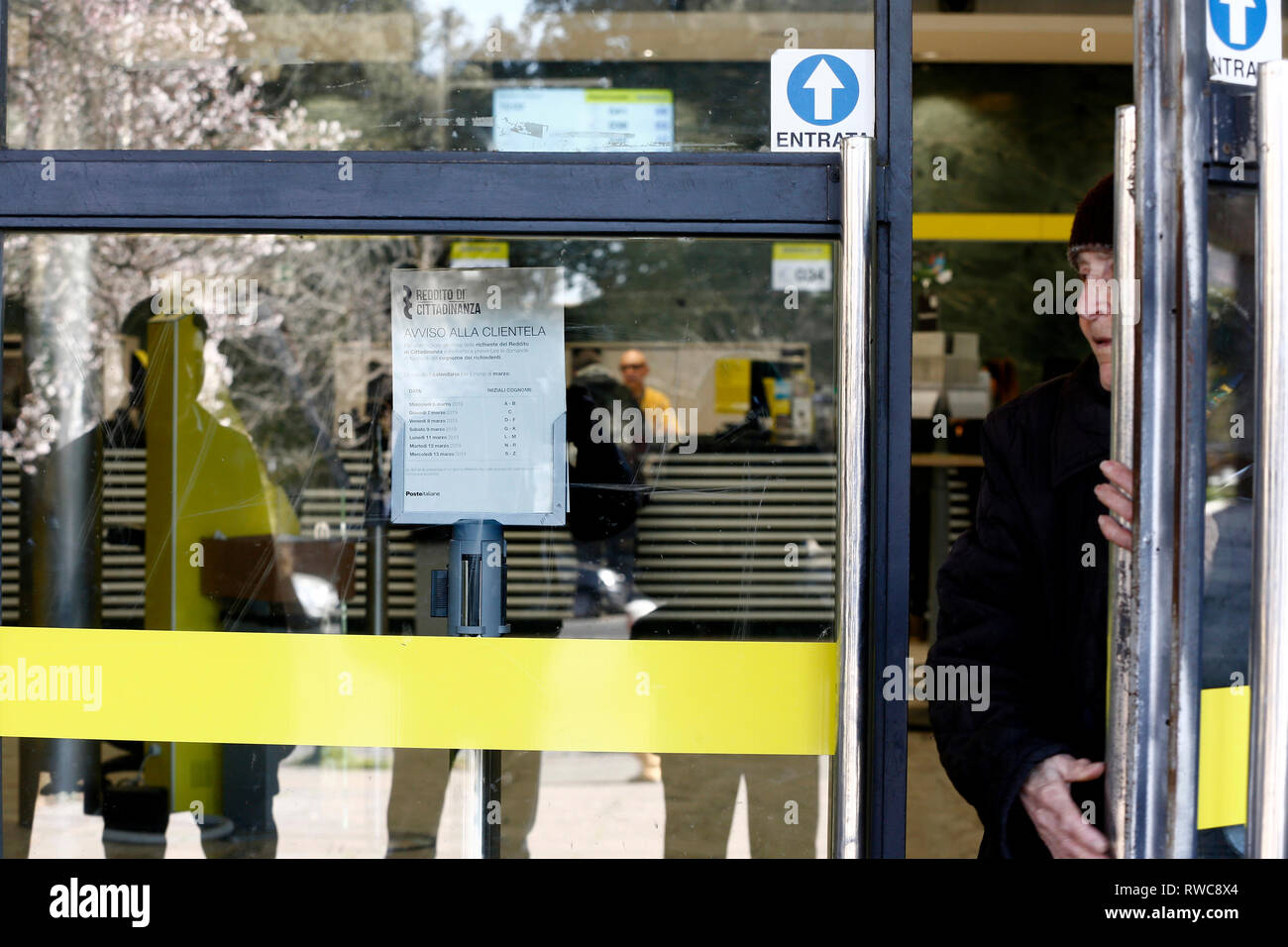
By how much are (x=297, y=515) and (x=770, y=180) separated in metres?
1.78

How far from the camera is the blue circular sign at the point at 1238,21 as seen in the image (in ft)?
5.29

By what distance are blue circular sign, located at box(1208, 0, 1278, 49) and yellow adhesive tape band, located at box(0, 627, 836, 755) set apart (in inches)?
43.2

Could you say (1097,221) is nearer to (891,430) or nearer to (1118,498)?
(891,430)

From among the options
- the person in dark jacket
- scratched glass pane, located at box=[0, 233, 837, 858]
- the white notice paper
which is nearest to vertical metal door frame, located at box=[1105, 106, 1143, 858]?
the person in dark jacket

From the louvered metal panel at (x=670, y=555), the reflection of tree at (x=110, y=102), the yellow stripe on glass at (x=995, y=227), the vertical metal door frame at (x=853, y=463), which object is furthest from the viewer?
the yellow stripe on glass at (x=995, y=227)

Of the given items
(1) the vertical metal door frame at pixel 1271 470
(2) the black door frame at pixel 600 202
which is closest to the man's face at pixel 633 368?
(2) the black door frame at pixel 600 202

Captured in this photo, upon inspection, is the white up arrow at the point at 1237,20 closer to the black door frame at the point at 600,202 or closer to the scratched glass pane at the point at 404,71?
the black door frame at the point at 600,202

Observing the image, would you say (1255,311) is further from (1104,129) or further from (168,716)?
(1104,129)

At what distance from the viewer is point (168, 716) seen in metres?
2.20

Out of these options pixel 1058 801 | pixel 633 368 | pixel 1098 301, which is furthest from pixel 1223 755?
pixel 633 368

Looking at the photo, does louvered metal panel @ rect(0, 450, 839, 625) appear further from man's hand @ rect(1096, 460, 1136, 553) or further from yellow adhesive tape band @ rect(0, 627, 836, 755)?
man's hand @ rect(1096, 460, 1136, 553)

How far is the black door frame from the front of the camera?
2014 millimetres
